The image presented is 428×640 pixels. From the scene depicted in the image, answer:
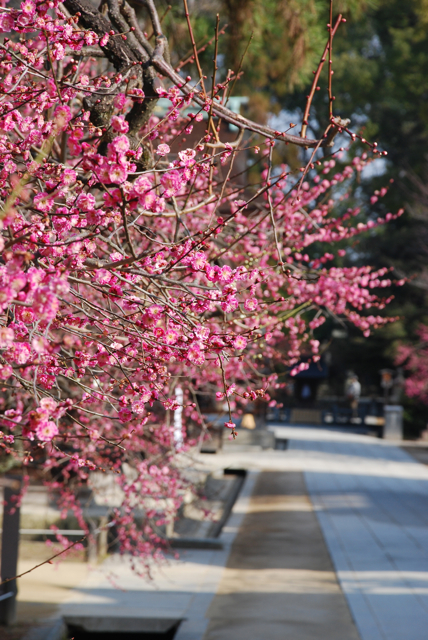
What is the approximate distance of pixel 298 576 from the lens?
878 cm

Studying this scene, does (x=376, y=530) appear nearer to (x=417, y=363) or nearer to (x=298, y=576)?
(x=298, y=576)

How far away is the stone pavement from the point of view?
6953mm

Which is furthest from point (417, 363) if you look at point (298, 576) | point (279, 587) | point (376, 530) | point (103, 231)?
point (103, 231)

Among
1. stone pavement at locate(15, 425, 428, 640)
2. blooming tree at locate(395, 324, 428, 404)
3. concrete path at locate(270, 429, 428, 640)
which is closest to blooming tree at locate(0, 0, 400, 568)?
stone pavement at locate(15, 425, 428, 640)

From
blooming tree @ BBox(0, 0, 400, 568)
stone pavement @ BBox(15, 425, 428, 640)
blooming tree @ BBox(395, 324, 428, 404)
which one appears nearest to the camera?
blooming tree @ BBox(0, 0, 400, 568)

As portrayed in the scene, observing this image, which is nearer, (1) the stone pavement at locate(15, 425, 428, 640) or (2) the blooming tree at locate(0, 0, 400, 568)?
(2) the blooming tree at locate(0, 0, 400, 568)

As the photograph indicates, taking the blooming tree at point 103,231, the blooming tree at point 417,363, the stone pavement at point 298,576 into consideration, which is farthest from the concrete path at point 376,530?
the blooming tree at point 417,363

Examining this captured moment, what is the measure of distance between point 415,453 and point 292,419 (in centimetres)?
1268

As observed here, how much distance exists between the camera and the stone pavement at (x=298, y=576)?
6.95 metres

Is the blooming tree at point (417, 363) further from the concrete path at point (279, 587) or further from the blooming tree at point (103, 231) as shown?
the blooming tree at point (103, 231)

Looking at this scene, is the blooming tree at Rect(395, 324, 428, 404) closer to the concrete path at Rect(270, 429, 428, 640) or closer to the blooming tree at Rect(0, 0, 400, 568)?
the concrete path at Rect(270, 429, 428, 640)

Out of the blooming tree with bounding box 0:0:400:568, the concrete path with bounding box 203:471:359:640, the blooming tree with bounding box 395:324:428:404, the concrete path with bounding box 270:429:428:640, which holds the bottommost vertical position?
the concrete path with bounding box 203:471:359:640

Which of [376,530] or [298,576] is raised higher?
[376,530]

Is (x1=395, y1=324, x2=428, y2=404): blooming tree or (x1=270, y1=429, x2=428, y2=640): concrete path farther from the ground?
(x1=395, y1=324, x2=428, y2=404): blooming tree
